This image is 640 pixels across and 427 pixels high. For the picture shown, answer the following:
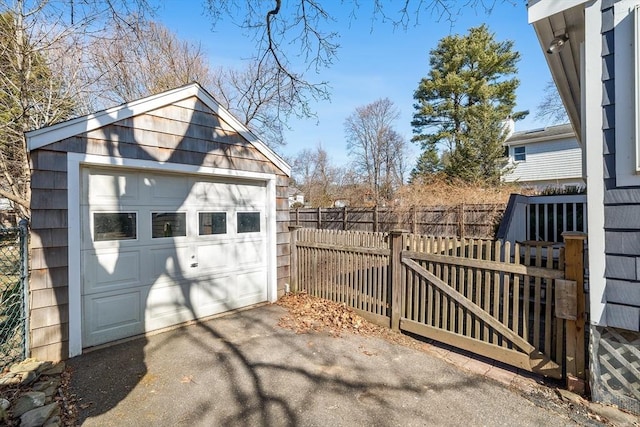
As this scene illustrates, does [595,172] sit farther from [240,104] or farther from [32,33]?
[240,104]

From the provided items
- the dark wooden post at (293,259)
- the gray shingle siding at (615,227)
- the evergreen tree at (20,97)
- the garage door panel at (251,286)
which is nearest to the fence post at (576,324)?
the gray shingle siding at (615,227)

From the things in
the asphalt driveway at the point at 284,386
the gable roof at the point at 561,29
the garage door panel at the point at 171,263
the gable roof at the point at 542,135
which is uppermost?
the gable roof at the point at 542,135

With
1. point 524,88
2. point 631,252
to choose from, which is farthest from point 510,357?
point 524,88

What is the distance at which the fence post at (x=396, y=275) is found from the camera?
4.21m

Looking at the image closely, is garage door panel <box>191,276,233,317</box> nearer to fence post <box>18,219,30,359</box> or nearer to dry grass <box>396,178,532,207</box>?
fence post <box>18,219,30,359</box>

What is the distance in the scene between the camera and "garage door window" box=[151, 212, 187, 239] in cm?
422

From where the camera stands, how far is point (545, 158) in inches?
639

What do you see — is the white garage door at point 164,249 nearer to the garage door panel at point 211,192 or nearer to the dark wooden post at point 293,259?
the garage door panel at point 211,192

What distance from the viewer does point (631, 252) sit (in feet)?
8.15

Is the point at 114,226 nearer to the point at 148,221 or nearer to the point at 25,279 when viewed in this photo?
the point at 148,221

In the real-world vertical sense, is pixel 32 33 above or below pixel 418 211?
above

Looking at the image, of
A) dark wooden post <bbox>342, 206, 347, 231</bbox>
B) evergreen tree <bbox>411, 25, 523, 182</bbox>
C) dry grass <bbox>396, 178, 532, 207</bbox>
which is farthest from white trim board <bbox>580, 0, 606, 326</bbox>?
evergreen tree <bbox>411, 25, 523, 182</bbox>

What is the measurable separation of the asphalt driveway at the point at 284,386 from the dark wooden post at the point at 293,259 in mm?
1731

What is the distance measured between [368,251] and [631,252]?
275 centimetres
